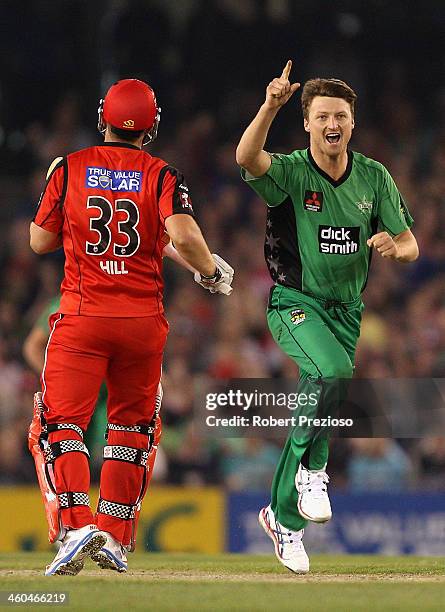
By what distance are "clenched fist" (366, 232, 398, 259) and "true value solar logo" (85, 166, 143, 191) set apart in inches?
46.2

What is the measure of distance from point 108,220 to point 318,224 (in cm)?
127

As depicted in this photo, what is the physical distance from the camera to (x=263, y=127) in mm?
6633

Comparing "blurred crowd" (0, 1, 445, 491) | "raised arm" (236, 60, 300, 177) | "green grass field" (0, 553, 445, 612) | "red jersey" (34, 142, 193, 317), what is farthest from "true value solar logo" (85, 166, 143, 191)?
"blurred crowd" (0, 1, 445, 491)

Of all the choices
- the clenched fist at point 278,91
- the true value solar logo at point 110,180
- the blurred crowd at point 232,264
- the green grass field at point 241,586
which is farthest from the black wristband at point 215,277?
the blurred crowd at point 232,264

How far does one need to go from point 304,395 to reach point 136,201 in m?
1.40

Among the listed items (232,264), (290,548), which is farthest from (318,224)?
(232,264)

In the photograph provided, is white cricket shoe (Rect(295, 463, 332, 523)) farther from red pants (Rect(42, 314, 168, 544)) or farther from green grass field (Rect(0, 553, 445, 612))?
red pants (Rect(42, 314, 168, 544))

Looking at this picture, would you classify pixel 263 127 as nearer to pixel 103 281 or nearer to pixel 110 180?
pixel 110 180

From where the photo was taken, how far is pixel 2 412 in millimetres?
12156

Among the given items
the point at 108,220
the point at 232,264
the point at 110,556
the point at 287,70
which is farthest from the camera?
the point at 232,264

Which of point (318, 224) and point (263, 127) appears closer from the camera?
point (263, 127)

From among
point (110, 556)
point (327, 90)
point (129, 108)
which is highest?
point (327, 90)

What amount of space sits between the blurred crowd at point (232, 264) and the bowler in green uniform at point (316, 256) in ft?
9.63

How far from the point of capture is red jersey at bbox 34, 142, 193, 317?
6301mm
